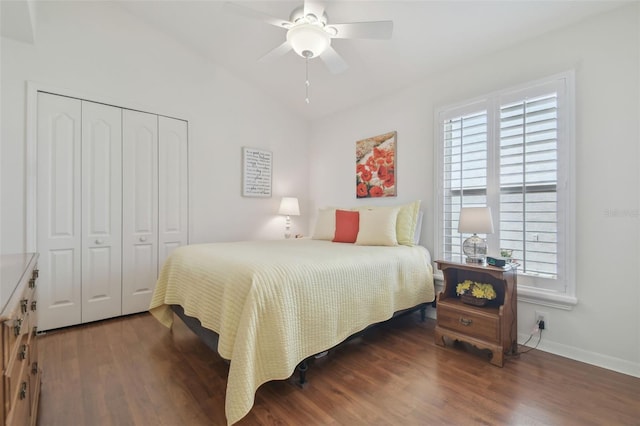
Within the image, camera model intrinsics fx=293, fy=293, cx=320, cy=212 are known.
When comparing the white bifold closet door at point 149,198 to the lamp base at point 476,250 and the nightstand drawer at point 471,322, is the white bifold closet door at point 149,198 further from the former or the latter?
the lamp base at point 476,250

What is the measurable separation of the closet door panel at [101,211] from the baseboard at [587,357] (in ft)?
12.5

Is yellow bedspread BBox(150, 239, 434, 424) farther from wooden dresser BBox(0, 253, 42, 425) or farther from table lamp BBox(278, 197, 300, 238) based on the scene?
table lamp BBox(278, 197, 300, 238)

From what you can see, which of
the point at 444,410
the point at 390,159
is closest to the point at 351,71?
the point at 390,159

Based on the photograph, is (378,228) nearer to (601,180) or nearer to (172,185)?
(601,180)

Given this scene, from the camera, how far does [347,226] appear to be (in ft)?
10.3

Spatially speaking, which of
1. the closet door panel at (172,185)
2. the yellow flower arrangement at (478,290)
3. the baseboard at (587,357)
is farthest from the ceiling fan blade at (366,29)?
the baseboard at (587,357)

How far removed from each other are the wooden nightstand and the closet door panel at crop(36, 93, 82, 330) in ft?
11.0

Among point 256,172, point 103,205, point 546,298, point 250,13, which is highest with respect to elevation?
point 250,13

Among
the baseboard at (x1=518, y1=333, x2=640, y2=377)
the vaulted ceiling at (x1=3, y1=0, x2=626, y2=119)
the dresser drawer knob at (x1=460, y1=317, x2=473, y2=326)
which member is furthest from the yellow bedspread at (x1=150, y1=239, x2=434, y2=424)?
the vaulted ceiling at (x1=3, y1=0, x2=626, y2=119)

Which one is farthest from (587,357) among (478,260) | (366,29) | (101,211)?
(101,211)

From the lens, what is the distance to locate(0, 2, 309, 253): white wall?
2531mm

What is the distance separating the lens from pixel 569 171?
2.14 meters

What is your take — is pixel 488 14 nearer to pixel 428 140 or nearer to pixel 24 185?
Answer: pixel 428 140

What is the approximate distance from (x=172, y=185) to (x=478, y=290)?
323cm
